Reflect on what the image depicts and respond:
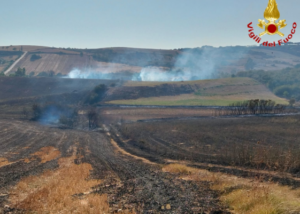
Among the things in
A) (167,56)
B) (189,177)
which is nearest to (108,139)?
(189,177)

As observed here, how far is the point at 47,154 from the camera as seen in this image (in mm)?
27031

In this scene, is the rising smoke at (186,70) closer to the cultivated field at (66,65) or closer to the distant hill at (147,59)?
the distant hill at (147,59)

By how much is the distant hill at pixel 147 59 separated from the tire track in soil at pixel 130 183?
394ft

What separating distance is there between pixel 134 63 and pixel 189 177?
158 metres

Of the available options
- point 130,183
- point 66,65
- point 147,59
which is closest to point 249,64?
point 147,59

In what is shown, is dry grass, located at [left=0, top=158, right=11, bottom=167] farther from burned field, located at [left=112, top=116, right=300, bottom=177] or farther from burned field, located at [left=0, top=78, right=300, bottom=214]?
burned field, located at [left=112, top=116, right=300, bottom=177]

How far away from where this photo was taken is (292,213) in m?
8.43

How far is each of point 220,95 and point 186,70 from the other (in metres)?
71.1

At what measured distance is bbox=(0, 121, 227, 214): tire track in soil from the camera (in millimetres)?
11227

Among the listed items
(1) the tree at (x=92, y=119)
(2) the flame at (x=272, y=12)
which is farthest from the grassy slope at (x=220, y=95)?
(2) the flame at (x=272, y=12)

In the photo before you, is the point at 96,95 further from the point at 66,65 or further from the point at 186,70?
the point at 186,70

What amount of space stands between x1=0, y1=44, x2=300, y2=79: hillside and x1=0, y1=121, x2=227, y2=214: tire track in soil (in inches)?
4725

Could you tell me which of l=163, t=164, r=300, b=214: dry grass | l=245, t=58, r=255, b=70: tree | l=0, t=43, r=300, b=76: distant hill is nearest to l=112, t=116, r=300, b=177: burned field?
l=163, t=164, r=300, b=214: dry grass

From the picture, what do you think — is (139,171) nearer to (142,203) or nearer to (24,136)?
(142,203)
